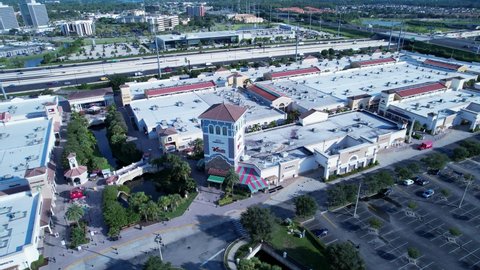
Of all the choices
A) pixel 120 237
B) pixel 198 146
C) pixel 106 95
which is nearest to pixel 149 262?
pixel 120 237

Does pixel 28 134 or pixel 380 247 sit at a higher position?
pixel 28 134

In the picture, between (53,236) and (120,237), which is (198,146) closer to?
(120,237)

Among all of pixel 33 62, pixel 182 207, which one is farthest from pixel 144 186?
pixel 33 62

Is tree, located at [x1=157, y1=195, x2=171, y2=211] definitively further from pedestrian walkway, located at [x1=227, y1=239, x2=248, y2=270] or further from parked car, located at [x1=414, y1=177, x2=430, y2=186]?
parked car, located at [x1=414, y1=177, x2=430, y2=186]

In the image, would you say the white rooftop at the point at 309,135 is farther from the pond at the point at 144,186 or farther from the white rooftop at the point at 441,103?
the pond at the point at 144,186

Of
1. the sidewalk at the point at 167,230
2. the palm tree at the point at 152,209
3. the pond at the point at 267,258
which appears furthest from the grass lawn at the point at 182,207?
the pond at the point at 267,258
